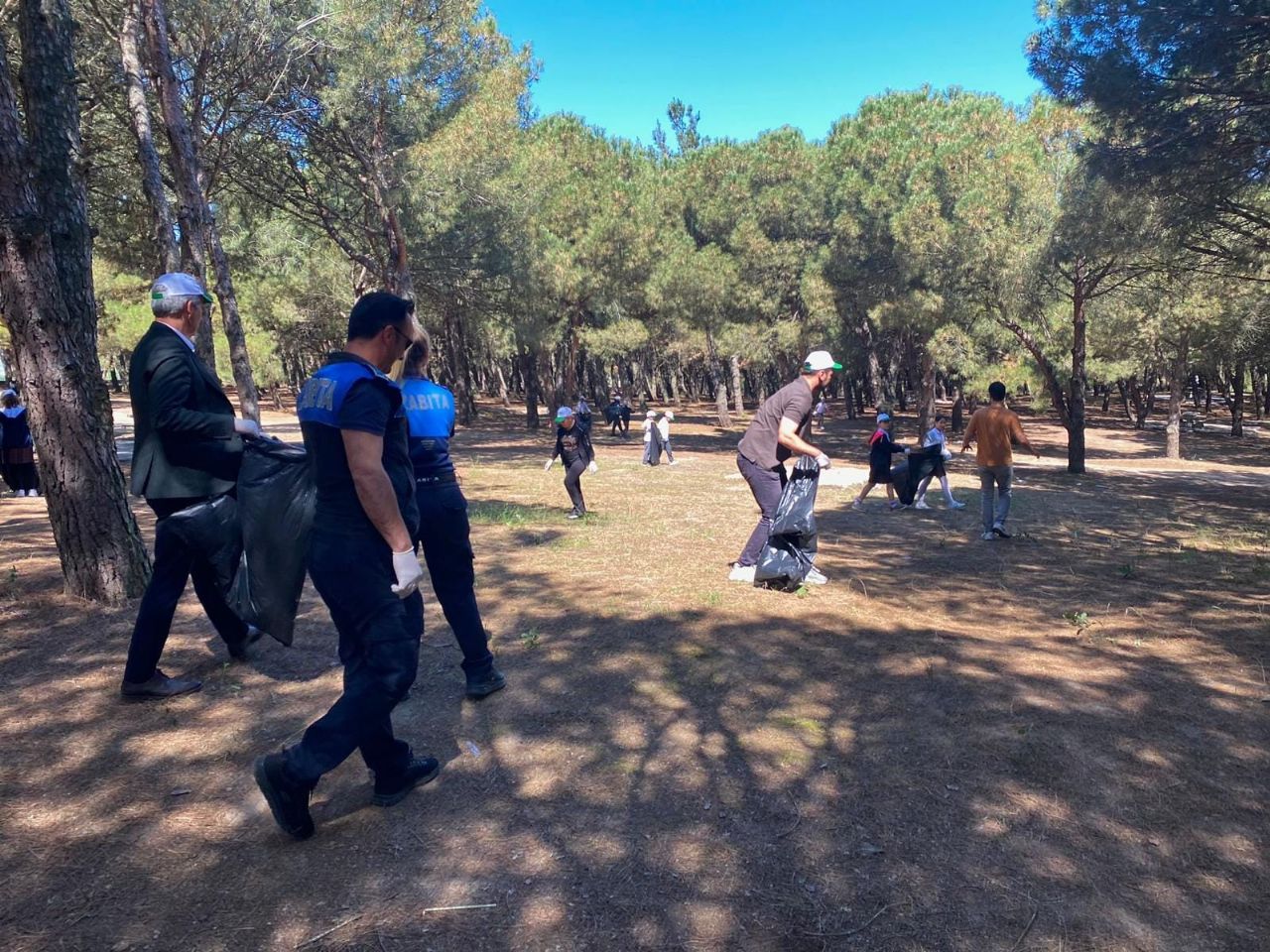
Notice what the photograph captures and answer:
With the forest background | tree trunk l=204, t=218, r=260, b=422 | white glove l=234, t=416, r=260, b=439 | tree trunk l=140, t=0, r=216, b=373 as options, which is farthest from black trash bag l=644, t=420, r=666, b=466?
white glove l=234, t=416, r=260, b=439

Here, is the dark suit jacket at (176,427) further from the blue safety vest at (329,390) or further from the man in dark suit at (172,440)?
the blue safety vest at (329,390)

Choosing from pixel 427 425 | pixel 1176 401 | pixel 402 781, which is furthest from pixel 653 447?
pixel 402 781

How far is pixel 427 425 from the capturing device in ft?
12.2

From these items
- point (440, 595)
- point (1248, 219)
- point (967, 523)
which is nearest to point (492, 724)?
point (440, 595)

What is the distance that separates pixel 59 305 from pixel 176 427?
1.83m

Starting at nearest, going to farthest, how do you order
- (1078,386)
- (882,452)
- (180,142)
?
(180,142), (882,452), (1078,386)

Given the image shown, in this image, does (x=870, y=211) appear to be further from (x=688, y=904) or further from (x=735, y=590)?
(x=688, y=904)

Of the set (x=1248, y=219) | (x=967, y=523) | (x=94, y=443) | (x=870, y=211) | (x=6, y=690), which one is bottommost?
(x=967, y=523)

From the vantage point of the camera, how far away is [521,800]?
305cm

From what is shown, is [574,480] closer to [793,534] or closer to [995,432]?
[793,534]

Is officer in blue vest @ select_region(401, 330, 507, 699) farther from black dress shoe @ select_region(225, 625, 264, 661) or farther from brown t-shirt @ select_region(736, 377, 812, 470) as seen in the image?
brown t-shirt @ select_region(736, 377, 812, 470)

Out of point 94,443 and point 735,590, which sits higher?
point 94,443

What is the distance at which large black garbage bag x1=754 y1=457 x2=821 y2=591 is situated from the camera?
239 inches

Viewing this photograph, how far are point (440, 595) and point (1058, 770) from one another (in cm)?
276
